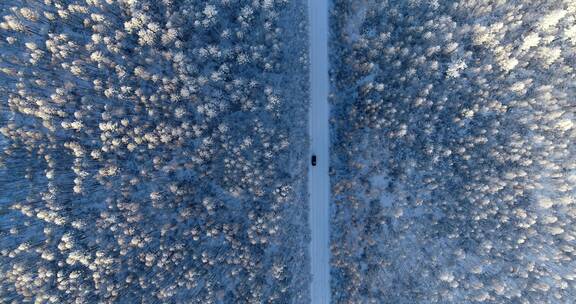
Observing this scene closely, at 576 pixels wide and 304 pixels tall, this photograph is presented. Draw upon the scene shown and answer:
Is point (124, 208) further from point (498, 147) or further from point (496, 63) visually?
point (496, 63)

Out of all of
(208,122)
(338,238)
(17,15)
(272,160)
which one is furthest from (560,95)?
(17,15)

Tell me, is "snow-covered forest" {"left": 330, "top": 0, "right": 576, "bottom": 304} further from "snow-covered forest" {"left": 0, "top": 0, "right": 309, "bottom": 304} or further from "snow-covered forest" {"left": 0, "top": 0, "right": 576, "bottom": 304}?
"snow-covered forest" {"left": 0, "top": 0, "right": 309, "bottom": 304}

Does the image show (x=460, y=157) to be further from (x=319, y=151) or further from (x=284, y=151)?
(x=284, y=151)

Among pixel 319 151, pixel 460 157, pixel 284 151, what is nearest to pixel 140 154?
pixel 284 151

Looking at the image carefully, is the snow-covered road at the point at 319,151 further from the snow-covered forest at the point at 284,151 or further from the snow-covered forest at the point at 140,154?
the snow-covered forest at the point at 140,154

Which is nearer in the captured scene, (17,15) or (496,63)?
(17,15)
